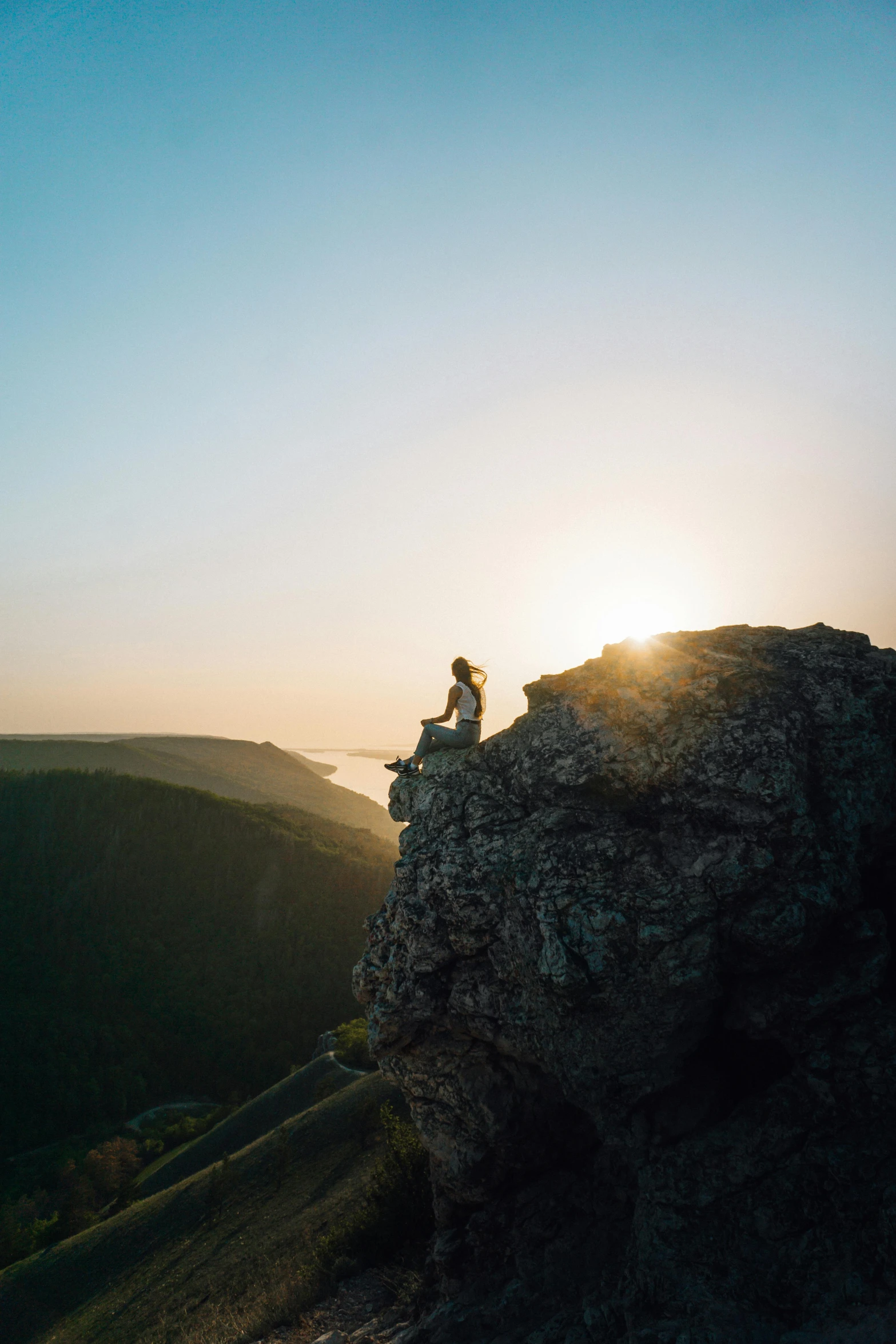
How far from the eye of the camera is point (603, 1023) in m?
8.21

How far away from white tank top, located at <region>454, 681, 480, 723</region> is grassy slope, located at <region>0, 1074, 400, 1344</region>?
1059cm

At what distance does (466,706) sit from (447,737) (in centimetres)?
61

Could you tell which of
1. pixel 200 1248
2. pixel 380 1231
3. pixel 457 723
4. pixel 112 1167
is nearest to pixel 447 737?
pixel 457 723

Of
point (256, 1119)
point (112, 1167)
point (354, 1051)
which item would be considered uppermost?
point (354, 1051)

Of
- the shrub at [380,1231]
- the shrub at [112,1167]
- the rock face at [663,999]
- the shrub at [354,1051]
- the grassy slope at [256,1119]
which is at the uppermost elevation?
the rock face at [663,999]

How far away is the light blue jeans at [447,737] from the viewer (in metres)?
11.3

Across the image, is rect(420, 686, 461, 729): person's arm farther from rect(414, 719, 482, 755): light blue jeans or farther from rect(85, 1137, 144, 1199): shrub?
rect(85, 1137, 144, 1199): shrub

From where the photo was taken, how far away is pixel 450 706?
37.6 ft

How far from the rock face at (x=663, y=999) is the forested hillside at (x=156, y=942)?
240 feet

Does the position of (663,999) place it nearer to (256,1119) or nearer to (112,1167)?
(256,1119)

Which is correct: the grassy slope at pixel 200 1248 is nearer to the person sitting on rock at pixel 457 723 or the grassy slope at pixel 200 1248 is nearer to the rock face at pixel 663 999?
the rock face at pixel 663 999

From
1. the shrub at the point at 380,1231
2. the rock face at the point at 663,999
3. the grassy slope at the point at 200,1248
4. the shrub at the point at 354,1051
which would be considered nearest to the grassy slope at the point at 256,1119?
the shrub at the point at 354,1051

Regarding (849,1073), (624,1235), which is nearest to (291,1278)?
(624,1235)

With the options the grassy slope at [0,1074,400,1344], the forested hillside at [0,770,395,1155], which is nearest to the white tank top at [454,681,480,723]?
the grassy slope at [0,1074,400,1344]
